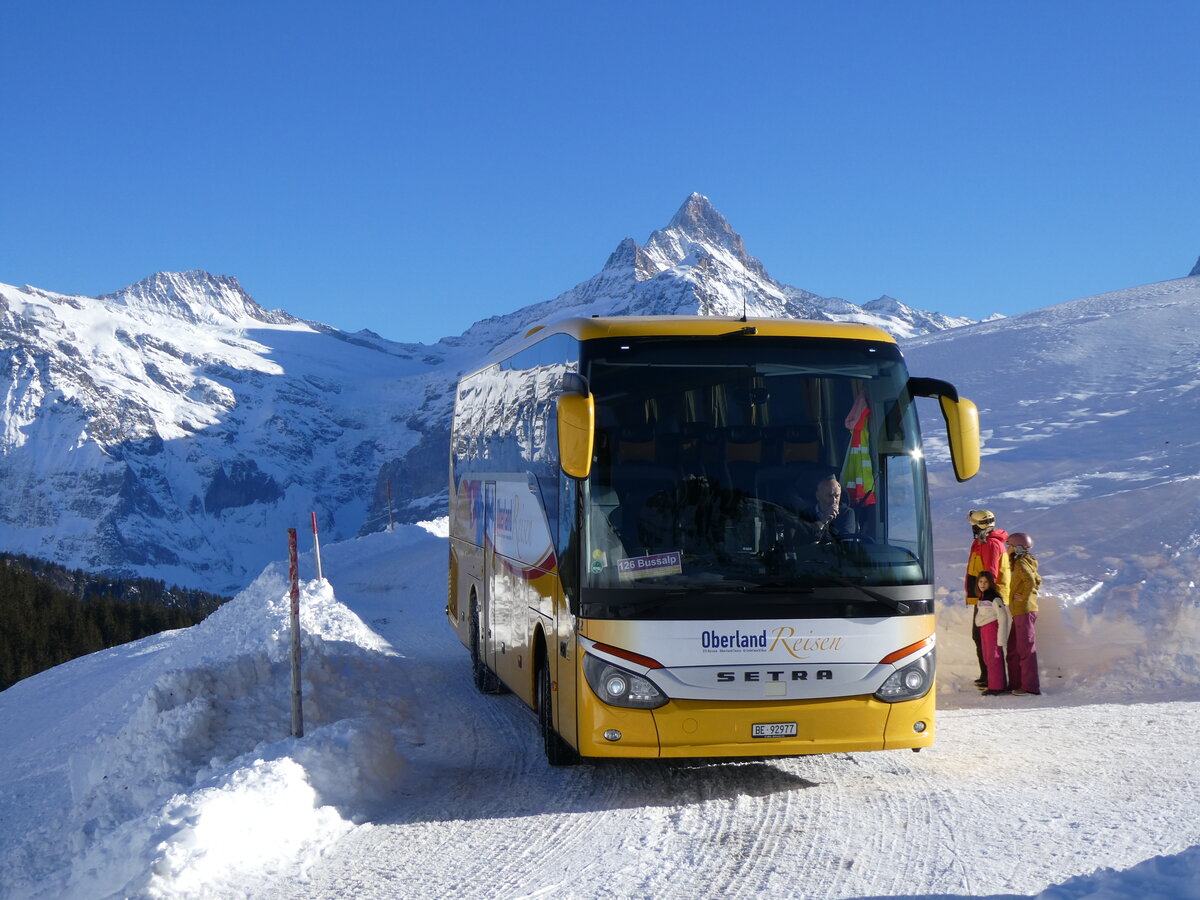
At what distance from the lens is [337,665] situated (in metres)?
12.2

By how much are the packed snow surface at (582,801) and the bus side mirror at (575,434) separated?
208 cm

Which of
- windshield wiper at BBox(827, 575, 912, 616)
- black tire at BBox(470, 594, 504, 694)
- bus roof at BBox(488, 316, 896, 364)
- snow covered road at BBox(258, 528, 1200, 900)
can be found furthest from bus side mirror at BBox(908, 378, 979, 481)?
black tire at BBox(470, 594, 504, 694)

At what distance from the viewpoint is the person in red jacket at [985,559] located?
10477 mm

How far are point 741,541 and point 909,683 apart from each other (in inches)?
54.8

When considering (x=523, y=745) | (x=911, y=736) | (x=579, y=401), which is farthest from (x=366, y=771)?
(x=911, y=736)

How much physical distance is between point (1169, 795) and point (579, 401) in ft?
13.8

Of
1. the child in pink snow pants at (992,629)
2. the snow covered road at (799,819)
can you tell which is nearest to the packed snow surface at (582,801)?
the snow covered road at (799,819)

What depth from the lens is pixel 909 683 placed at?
7.00 metres

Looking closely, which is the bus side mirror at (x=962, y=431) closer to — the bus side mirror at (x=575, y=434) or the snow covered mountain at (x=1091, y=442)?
the bus side mirror at (x=575, y=434)

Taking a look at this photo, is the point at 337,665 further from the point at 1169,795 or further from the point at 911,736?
the point at 1169,795

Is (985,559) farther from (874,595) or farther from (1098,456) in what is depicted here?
(1098,456)

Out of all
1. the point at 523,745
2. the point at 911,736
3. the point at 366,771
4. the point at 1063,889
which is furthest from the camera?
the point at 523,745

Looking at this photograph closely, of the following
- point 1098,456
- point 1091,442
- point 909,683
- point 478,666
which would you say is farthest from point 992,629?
point 1091,442

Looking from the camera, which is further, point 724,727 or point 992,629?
point 992,629
